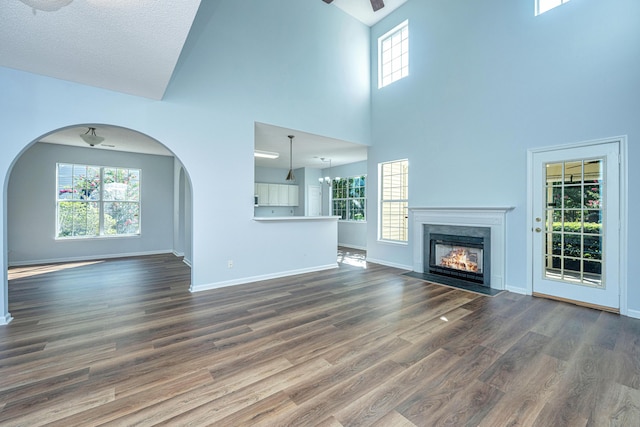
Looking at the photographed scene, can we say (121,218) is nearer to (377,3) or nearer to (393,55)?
(377,3)

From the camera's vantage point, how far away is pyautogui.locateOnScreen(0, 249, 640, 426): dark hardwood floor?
65.8 inches

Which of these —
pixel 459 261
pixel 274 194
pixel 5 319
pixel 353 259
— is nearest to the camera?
pixel 5 319

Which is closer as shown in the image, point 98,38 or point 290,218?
point 98,38

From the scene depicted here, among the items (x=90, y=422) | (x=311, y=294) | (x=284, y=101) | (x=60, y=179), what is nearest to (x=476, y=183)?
(x=311, y=294)

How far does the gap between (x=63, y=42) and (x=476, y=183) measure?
536 cm

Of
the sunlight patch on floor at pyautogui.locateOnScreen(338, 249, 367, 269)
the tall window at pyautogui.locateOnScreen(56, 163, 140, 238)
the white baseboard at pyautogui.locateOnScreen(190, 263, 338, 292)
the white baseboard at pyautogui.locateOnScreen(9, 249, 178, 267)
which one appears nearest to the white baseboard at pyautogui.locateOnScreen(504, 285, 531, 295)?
the sunlight patch on floor at pyautogui.locateOnScreen(338, 249, 367, 269)

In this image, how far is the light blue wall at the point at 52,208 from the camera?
589 cm

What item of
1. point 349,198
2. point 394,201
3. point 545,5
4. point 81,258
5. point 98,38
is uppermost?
point 545,5

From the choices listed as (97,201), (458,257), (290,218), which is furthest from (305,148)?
(97,201)

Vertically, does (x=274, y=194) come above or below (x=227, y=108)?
below

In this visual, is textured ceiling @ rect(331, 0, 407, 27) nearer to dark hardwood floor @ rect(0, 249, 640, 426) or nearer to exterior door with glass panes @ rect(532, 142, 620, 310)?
exterior door with glass panes @ rect(532, 142, 620, 310)

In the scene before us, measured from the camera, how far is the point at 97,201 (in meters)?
6.70

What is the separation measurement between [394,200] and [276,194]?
187 inches

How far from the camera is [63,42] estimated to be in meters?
2.40
